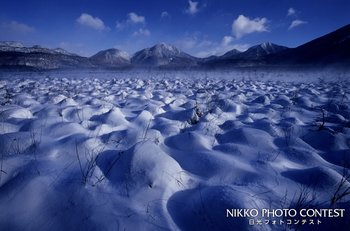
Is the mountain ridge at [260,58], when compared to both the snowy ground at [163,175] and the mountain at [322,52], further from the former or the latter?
the snowy ground at [163,175]

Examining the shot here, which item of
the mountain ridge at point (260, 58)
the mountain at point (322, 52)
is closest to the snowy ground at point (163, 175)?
the mountain ridge at point (260, 58)

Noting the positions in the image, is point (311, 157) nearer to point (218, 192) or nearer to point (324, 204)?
point (324, 204)

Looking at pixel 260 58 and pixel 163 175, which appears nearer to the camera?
pixel 163 175

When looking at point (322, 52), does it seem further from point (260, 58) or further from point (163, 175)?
point (163, 175)

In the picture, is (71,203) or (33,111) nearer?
(71,203)

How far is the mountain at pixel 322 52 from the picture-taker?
41.1 metres

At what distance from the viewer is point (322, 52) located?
47.1 meters

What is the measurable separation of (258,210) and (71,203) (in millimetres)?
1089

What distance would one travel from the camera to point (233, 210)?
117 centimetres

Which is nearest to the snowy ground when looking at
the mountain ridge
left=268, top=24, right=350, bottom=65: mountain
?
the mountain ridge

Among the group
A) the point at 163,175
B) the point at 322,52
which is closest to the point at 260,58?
the point at 322,52

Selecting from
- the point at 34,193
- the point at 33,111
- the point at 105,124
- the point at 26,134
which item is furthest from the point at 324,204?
the point at 33,111

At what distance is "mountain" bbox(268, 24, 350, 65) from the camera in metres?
41.1

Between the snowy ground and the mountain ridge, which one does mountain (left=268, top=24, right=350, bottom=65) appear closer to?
the mountain ridge
